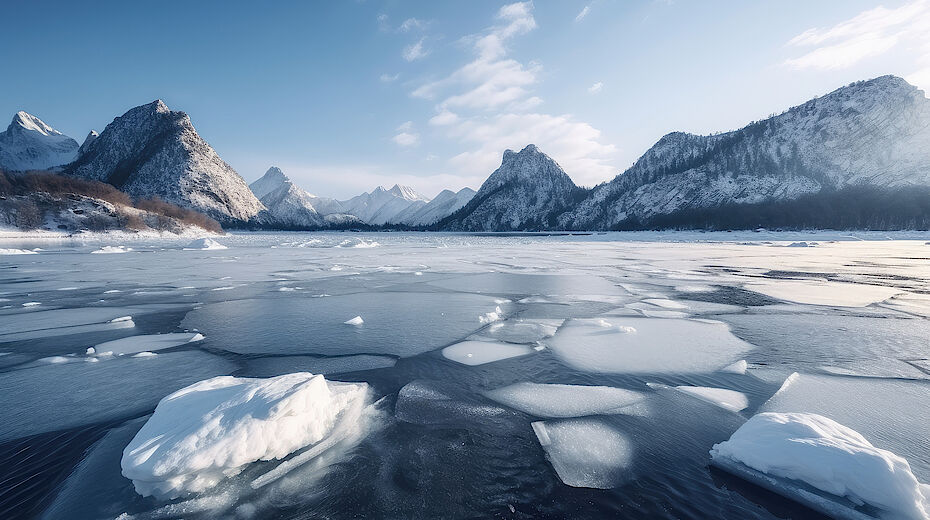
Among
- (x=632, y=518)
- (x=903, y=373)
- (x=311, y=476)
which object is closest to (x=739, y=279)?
(x=903, y=373)

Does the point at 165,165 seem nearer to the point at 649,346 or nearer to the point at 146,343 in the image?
the point at 146,343

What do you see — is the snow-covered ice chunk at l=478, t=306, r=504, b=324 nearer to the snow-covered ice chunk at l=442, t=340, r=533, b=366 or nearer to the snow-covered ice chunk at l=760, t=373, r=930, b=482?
the snow-covered ice chunk at l=442, t=340, r=533, b=366

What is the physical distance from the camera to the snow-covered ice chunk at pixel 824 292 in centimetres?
1048

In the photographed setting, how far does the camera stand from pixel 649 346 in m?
6.85

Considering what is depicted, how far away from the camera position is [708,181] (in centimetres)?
13950

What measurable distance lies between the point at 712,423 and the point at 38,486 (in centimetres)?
666

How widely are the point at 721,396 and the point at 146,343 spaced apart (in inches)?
387

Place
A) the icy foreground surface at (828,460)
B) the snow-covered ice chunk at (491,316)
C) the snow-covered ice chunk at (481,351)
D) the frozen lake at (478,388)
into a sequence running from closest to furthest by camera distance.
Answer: the icy foreground surface at (828,460) < the frozen lake at (478,388) < the snow-covered ice chunk at (481,351) < the snow-covered ice chunk at (491,316)

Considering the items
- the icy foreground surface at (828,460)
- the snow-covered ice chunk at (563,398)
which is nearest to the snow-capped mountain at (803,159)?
the snow-covered ice chunk at (563,398)

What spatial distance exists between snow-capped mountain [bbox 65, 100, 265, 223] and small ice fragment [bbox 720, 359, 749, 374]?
601ft

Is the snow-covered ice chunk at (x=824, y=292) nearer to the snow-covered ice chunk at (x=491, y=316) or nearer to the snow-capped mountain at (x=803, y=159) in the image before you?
the snow-covered ice chunk at (x=491, y=316)

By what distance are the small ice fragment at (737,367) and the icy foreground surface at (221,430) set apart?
579 centimetres

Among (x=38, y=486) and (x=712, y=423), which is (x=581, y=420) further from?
(x=38, y=486)

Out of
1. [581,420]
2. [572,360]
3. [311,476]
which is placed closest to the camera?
[311,476]
